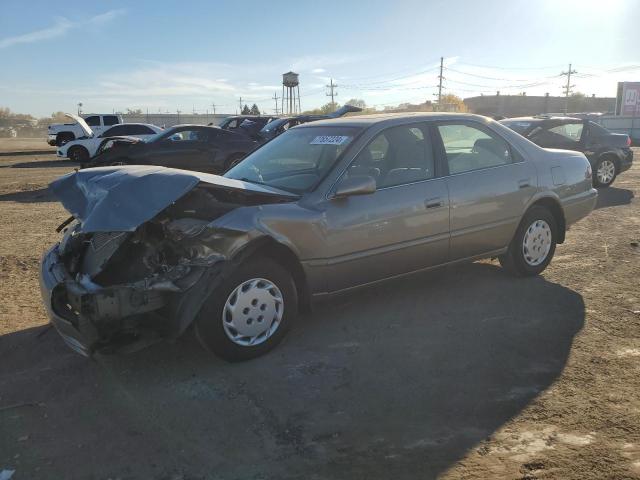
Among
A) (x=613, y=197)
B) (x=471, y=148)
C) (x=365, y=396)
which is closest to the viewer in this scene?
(x=365, y=396)

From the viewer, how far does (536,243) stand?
18.0 ft

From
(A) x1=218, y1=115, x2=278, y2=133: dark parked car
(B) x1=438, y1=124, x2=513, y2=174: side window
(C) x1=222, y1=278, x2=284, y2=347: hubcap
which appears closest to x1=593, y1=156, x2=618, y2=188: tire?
(B) x1=438, y1=124, x2=513, y2=174: side window

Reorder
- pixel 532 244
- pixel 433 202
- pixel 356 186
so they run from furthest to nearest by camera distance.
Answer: pixel 532 244 → pixel 433 202 → pixel 356 186

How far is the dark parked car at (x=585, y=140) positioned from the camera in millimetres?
11172

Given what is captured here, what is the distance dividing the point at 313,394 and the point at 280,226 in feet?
3.82

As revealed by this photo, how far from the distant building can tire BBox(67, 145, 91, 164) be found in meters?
53.6

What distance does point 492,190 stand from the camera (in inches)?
196

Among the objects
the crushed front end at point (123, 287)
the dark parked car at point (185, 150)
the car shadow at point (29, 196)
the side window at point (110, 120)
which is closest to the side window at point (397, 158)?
the crushed front end at point (123, 287)

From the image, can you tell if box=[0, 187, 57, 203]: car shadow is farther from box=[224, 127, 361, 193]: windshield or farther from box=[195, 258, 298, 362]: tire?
box=[195, 258, 298, 362]: tire

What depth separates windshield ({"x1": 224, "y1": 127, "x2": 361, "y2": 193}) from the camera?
4.33 metres

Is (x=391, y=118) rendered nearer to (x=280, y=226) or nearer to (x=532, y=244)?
(x=280, y=226)

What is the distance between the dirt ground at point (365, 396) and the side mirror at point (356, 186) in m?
1.13

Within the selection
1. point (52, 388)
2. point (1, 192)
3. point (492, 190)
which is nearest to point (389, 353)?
point (492, 190)

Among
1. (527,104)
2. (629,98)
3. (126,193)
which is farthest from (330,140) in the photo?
(527,104)
